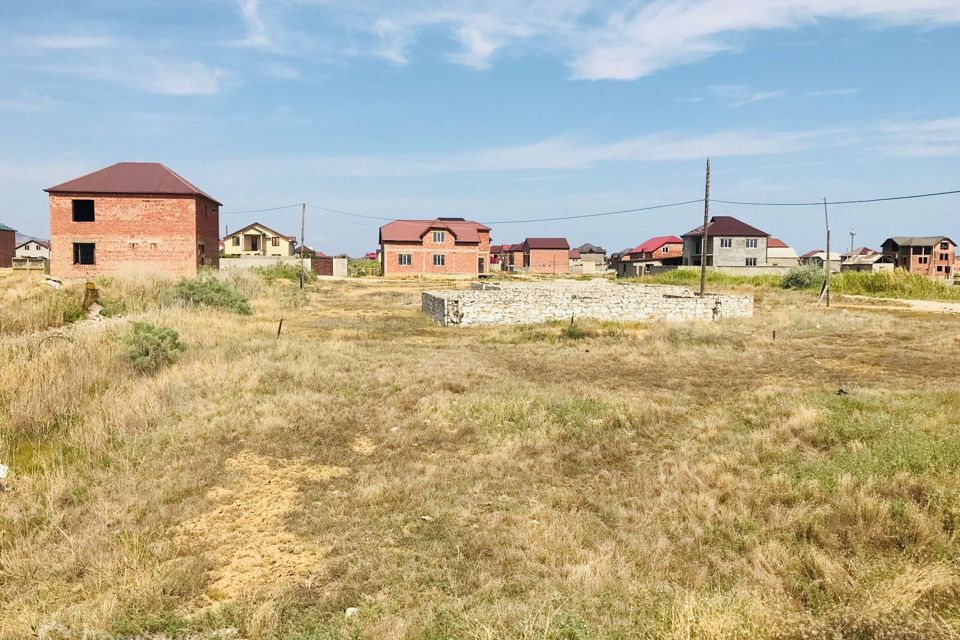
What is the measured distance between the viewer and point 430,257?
214 ft

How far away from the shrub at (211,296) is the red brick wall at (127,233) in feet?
38.9

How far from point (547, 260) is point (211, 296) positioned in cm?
7542

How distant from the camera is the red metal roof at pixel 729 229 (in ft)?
210

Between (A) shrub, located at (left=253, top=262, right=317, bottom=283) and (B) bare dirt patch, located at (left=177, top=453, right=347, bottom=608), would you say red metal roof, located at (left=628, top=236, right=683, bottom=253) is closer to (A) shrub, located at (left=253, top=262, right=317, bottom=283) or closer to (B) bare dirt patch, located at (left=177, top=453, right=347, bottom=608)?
(A) shrub, located at (left=253, top=262, right=317, bottom=283)

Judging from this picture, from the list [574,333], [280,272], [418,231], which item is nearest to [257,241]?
[418,231]

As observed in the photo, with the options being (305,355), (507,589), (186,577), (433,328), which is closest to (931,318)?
(433,328)

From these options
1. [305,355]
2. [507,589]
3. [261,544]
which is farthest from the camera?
[305,355]

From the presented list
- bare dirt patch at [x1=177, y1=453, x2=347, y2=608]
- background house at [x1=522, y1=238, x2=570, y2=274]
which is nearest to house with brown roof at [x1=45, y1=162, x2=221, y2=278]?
bare dirt patch at [x1=177, y1=453, x2=347, y2=608]

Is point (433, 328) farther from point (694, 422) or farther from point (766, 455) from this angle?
point (766, 455)

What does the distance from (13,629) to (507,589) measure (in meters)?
3.94

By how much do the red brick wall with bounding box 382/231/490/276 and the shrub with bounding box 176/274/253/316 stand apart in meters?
39.4

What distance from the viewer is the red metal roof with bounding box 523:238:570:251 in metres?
95.2

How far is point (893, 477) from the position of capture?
21.7 ft

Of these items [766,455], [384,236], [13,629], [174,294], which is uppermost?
A: [384,236]
